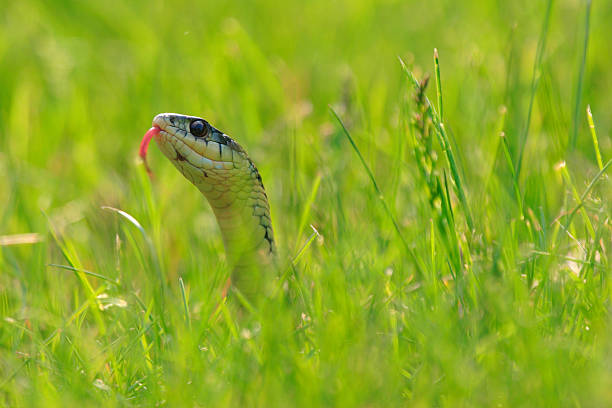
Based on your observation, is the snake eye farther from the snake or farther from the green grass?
the green grass

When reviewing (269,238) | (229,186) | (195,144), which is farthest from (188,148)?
(269,238)

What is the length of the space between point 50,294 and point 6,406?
0.46 metres

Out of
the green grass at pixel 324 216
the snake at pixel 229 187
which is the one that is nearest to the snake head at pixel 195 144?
the snake at pixel 229 187

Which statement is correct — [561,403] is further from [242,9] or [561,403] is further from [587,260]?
[242,9]

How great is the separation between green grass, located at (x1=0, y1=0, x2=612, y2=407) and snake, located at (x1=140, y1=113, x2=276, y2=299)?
0.08 meters

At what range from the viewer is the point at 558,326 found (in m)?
1.37

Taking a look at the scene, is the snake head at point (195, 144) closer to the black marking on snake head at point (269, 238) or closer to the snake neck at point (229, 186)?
the snake neck at point (229, 186)

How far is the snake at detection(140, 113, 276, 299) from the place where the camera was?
1805 mm

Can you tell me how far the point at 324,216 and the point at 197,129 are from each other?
415mm

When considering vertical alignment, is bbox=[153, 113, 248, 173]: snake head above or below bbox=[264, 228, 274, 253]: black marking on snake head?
above

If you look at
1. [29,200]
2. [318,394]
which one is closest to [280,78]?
[29,200]

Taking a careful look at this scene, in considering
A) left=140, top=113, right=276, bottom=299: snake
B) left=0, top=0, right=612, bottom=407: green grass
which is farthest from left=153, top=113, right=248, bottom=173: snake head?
left=0, top=0, right=612, bottom=407: green grass

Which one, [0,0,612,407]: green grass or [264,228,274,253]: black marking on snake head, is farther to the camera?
[264,228,274,253]: black marking on snake head

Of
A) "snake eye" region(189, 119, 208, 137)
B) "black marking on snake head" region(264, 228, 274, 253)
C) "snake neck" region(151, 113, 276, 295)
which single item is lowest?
"black marking on snake head" region(264, 228, 274, 253)
